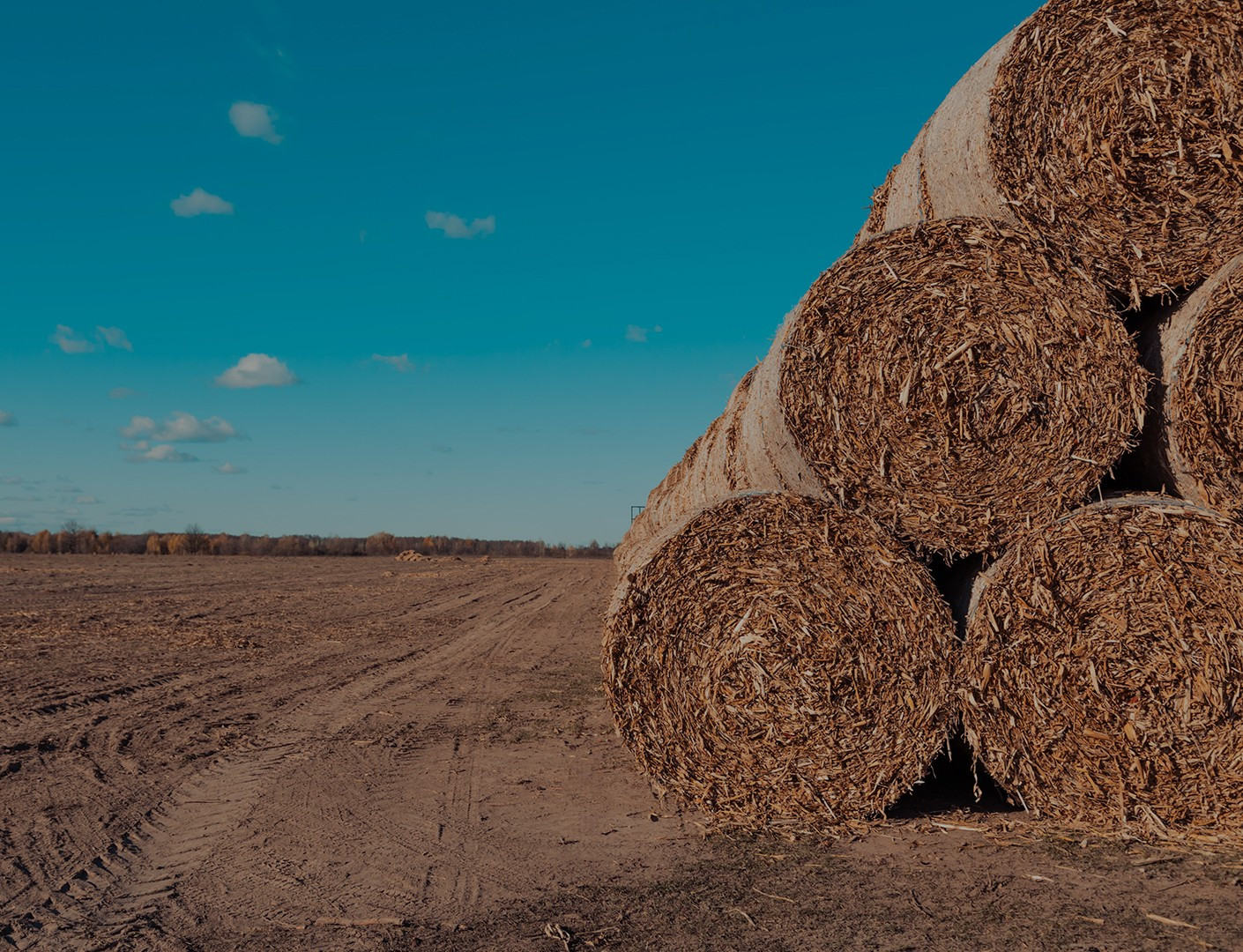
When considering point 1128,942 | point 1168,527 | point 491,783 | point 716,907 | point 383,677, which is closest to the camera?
point 1128,942

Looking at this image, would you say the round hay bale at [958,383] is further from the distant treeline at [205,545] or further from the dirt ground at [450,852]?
the distant treeline at [205,545]

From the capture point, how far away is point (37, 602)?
15.8 meters

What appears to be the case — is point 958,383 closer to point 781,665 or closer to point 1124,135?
point 1124,135

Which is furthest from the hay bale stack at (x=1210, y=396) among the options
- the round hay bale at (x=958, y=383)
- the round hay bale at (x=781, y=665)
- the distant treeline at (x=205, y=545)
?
the distant treeline at (x=205, y=545)

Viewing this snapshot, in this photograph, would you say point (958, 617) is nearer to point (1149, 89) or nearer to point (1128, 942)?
point (1128, 942)

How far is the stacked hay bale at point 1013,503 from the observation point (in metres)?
4.30

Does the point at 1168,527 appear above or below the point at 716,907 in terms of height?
above

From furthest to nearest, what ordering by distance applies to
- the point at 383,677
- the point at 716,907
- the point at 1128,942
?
the point at 383,677, the point at 716,907, the point at 1128,942

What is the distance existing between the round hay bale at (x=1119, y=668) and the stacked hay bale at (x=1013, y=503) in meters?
0.01

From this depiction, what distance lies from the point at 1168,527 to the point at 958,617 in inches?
40.9

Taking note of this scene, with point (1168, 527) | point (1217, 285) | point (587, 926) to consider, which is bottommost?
point (587, 926)

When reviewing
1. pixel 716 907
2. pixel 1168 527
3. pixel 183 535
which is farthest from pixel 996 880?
A: pixel 183 535

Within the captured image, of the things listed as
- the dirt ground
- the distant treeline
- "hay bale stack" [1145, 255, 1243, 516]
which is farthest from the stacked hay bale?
the distant treeline

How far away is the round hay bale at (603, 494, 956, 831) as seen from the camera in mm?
4625
